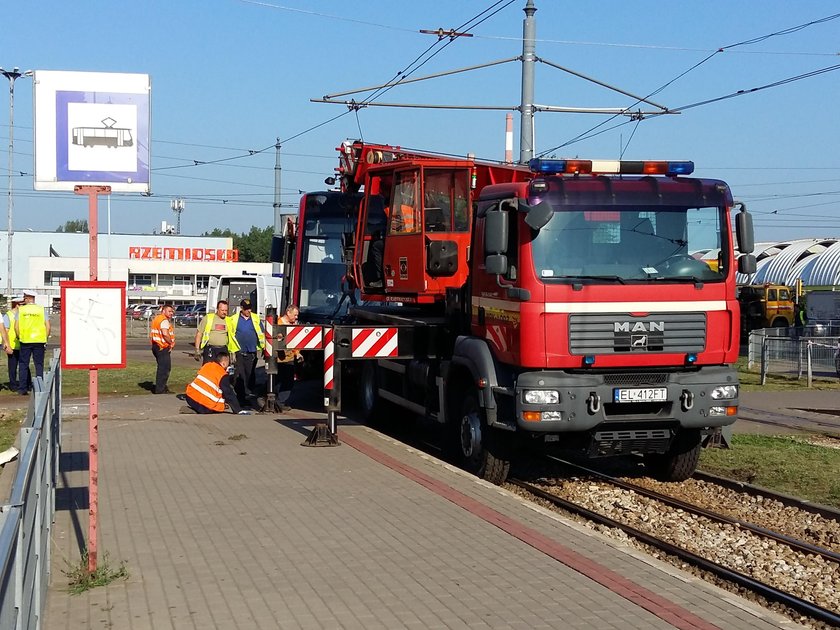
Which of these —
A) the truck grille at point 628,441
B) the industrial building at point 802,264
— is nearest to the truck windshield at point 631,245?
the truck grille at point 628,441

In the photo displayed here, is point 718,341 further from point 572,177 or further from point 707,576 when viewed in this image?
point 707,576

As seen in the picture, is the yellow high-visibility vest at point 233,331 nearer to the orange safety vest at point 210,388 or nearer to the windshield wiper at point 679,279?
the orange safety vest at point 210,388

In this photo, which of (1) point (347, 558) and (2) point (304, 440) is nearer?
(1) point (347, 558)

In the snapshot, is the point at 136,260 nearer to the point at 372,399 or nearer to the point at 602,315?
the point at 372,399

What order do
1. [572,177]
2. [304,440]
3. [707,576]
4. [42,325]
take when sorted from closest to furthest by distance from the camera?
1. [707,576]
2. [572,177]
3. [304,440]
4. [42,325]

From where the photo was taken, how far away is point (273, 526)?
8.43m

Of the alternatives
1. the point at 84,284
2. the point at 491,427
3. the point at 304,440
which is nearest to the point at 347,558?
the point at 84,284

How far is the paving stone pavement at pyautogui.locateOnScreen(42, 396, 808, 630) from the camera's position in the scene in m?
6.15

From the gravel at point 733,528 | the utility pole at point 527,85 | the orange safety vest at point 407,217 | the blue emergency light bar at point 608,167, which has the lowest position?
the gravel at point 733,528

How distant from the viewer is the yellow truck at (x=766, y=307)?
47.9 metres

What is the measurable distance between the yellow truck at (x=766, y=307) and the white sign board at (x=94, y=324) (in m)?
43.3

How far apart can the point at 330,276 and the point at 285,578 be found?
13559 mm

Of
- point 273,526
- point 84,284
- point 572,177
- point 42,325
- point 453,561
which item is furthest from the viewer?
point 42,325

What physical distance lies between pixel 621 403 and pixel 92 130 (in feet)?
18.4
